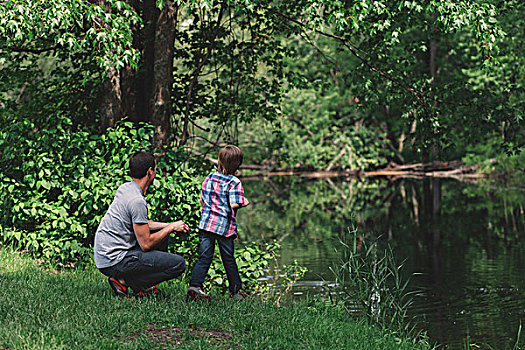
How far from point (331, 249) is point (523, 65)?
17052 millimetres

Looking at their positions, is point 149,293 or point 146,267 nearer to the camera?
point 146,267

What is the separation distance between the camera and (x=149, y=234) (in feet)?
20.0

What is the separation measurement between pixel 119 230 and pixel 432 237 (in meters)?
11.3

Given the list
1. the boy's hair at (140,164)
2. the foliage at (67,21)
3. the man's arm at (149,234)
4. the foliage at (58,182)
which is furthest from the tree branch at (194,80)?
the man's arm at (149,234)

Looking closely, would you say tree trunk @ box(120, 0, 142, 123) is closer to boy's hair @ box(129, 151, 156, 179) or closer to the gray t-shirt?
boy's hair @ box(129, 151, 156, 179)

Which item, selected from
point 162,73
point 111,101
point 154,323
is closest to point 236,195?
point 154,323

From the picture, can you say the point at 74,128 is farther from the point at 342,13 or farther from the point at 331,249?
the point at 331,249

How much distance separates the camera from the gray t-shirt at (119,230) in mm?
6070

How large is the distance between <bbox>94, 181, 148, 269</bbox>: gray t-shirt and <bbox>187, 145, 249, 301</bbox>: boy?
0.79m

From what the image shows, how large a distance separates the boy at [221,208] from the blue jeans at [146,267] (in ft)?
1.56

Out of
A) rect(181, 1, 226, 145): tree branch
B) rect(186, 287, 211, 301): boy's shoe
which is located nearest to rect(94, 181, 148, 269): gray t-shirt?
rect(186, 287, 211, 301): boy's shoe

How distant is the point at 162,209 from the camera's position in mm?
8469

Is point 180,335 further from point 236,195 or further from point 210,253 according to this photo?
point 236,195

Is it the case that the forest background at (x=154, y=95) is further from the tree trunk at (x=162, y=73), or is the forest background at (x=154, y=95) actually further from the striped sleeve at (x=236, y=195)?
the striped sleeve at (x=236, y=195)
